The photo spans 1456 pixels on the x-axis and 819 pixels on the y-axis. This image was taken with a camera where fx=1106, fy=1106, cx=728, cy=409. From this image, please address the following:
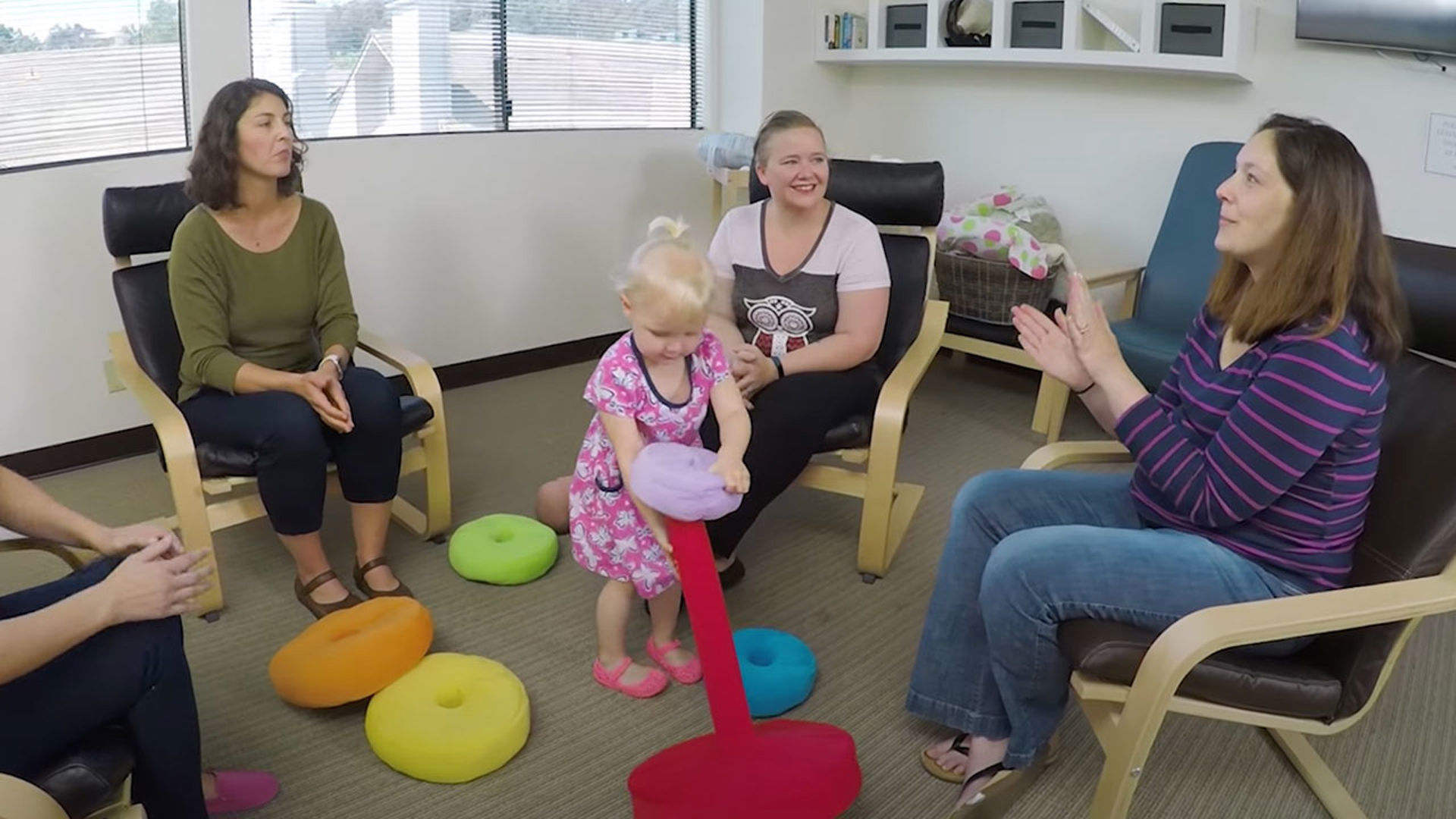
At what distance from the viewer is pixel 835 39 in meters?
4.77

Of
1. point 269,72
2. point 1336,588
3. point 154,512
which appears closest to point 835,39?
point 269,72

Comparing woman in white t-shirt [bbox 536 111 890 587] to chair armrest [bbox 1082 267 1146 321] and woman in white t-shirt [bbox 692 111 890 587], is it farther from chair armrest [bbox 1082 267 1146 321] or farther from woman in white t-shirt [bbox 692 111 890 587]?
chair armrest [bbox 1082 267 1146 321]

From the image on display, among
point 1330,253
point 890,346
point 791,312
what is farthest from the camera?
point 890,346

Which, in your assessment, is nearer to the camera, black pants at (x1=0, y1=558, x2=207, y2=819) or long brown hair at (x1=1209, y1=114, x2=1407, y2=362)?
black pants at (x1=0, y1=558, x2=207, y2=819)

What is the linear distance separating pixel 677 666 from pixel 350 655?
2.16ft

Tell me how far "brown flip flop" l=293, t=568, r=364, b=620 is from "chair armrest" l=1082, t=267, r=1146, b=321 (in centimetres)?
253

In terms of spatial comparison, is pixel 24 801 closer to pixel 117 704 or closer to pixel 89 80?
pixel 117 704

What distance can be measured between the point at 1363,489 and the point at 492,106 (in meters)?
3.34

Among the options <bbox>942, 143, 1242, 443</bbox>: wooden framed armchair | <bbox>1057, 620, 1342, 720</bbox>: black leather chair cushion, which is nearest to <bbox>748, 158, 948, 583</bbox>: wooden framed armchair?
<bbox>942, 143, 1242, 443</bbox>: wooden framed armchair

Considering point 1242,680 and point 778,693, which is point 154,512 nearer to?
point 778,693

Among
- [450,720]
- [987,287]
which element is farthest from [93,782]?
[987,287]

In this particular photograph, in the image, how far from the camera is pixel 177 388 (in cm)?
270

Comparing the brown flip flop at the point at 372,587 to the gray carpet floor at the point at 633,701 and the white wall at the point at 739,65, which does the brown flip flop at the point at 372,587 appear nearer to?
the gray carpet floor at the point at 633,701

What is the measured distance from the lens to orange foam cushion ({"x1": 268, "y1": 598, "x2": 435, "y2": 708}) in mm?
2133
